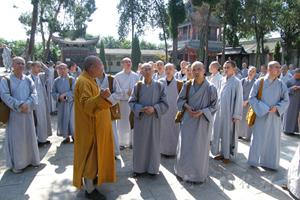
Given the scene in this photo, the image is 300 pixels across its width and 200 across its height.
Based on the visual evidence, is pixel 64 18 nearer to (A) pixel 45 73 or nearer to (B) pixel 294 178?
(A) pixel 45 73

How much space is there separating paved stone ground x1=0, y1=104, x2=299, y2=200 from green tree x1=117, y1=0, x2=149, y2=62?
25.5 meters

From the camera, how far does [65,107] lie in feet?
18.2

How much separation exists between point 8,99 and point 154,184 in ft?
9.32

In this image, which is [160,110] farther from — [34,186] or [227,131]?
[34,186]

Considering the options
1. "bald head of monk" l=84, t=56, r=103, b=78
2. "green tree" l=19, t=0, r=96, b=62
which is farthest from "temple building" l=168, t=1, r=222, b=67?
"bald head of monk" l=84, t=56, r=103, b=78

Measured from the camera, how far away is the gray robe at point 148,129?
368 cm

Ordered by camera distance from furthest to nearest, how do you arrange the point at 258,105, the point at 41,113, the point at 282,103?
the point at 41,113
the point at 258,105
the point at 282,103

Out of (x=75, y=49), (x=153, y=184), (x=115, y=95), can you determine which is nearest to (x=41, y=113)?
(x=115, y=95)

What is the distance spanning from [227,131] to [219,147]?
1.36 feet

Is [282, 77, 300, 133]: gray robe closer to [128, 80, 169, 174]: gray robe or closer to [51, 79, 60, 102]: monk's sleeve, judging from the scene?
[128, 80, 169, 174]: gray robe

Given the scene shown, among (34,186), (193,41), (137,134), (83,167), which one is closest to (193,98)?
(137,134)

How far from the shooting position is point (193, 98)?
3584 mm

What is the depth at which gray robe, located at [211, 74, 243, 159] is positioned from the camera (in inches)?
171

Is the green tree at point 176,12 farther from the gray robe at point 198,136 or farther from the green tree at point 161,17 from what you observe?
the gray robe at point 198,136
